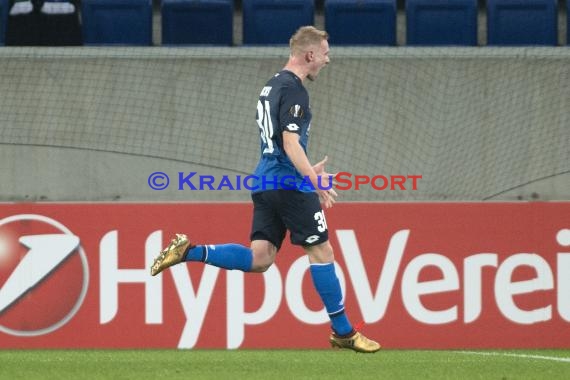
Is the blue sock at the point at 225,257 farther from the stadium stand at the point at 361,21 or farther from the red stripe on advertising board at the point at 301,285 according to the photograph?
the stadium stand at the point at 361,21

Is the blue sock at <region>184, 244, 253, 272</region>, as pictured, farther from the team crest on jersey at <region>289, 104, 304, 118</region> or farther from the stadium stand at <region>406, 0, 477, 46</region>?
the stadium stand at <region>406, 0, 477, 46</region>

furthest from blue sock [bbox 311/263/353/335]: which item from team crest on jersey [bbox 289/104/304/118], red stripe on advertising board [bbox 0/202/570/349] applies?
red stripe on advertising board [bbox 0/202/570/349]

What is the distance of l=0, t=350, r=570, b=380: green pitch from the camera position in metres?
5.95

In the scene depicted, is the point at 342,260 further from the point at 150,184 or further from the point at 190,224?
the point at 150,184

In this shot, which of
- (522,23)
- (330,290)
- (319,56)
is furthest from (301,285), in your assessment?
(522,23)

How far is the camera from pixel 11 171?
11.4 m

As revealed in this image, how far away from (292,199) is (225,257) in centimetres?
50

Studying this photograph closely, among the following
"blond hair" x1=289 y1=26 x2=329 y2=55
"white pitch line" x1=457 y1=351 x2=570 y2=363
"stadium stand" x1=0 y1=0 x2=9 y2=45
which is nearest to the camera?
"blond hair" x1=289 y1=26 x2=329 y2=55

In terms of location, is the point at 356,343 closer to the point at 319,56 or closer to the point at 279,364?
the point at 279,364

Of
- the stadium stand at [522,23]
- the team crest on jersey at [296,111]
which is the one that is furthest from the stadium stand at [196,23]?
the team crest on jersey at [296,111]

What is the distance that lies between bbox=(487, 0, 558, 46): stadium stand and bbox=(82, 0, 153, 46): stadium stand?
3750mm

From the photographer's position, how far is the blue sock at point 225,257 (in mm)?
6426

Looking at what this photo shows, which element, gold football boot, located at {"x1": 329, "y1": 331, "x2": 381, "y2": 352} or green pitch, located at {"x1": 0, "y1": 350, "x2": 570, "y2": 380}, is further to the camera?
gold football boot, located at {"x1": 329, "y1": 331, "x2": 381, "y2": 352}

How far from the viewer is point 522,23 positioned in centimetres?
1288
